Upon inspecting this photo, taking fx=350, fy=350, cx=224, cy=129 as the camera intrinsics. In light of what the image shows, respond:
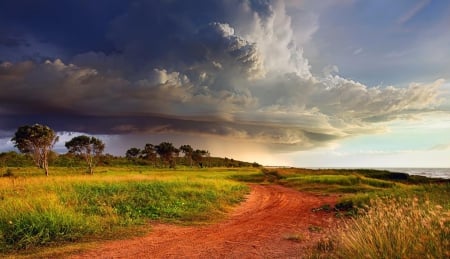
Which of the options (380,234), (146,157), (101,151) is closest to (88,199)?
(380,234)

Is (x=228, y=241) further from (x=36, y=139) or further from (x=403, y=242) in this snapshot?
(x=36, y=139)

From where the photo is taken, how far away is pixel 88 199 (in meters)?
17.0

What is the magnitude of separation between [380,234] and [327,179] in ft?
126

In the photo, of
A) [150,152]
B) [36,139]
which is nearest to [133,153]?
[150,152]

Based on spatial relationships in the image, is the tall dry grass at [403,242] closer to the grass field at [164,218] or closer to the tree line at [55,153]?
the grass field at [164,218]

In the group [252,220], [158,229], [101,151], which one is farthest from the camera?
[101,151]

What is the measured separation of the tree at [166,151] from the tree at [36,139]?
2271 inches

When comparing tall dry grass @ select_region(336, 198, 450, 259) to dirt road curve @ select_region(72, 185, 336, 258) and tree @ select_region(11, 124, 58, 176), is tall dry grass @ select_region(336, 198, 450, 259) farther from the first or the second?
tree @ select_region(11, 124, 58, 176)

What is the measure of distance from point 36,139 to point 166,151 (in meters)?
60.9

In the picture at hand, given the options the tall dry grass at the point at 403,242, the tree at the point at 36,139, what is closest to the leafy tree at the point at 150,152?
the tree at the point at 36,139

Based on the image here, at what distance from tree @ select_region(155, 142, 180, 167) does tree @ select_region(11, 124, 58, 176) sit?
57.7 meters

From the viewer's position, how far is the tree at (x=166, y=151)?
12019 cm

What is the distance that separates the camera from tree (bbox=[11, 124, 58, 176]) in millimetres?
61188

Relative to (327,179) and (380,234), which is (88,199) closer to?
(380,234)
